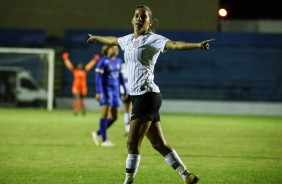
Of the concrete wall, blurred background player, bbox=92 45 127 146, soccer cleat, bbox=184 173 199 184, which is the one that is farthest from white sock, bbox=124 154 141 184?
the concrete wall

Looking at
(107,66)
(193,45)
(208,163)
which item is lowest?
(208,163)

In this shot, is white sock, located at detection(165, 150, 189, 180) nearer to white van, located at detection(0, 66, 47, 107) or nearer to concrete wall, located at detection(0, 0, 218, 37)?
concrete wall, located at detection(0, 0, 218, 37)

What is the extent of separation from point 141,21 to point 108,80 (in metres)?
7.73

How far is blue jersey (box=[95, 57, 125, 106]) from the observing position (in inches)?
632

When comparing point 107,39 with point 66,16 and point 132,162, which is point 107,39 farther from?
point 66,16

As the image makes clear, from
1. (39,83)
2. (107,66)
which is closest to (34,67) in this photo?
(39,83)

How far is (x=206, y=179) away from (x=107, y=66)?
6154 millimetres

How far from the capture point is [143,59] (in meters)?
8.58

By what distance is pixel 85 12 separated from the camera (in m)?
36.5

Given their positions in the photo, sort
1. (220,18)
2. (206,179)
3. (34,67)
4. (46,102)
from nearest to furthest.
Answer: (206,179)
(220,18)
(46,102)
(34,67)

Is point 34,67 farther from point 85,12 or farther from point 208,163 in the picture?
point 208,163

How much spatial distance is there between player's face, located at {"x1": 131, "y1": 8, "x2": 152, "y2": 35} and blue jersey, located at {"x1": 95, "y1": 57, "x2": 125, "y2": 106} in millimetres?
7439

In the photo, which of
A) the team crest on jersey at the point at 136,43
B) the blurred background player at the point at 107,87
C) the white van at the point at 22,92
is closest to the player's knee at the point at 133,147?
the team crest on jersey at the point at 136,43

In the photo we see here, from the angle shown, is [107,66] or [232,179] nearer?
[232,179]
